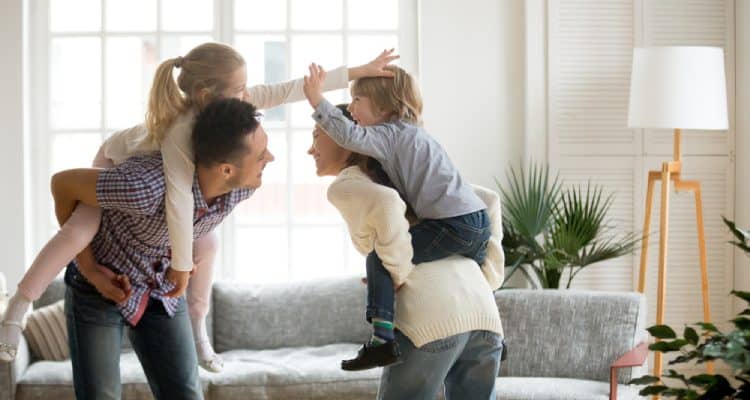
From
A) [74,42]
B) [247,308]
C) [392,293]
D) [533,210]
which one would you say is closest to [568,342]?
[533,210]

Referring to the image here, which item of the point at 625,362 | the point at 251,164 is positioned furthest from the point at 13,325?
the point at 625,362

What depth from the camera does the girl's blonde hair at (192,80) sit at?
8.94 feet

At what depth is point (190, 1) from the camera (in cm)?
541

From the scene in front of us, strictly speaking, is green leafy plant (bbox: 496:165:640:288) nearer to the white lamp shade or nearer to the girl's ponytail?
the white lamp shade

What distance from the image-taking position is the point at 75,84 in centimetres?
545

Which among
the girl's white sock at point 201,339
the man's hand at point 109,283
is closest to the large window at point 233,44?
the girl's white sock at point 201,339

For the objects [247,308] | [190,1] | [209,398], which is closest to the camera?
[209,398]

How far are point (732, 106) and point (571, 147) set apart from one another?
0.86 m

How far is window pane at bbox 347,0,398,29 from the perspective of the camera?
5.45m

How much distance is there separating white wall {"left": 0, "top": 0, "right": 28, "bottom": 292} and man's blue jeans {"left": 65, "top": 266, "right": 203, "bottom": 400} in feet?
9.07

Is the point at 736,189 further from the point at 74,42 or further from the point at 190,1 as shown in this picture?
the point at 74,42

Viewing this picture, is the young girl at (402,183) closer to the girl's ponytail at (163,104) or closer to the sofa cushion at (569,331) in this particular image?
the girl's ponytail at (163,104)

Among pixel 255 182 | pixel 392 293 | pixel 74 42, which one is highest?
pixel 74 42

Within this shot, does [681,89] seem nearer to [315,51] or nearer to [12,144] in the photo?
[315,51]
